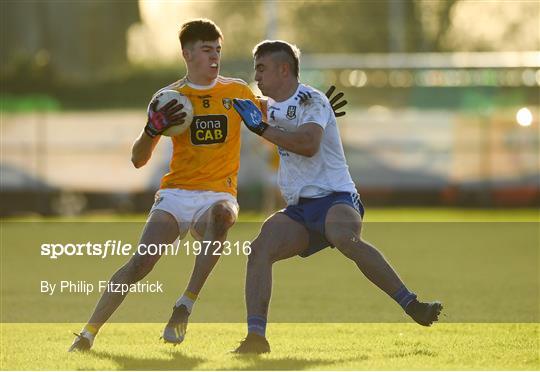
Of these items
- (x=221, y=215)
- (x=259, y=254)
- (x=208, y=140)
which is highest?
(x=208, y=140)

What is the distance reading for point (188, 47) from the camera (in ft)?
A: 27.8

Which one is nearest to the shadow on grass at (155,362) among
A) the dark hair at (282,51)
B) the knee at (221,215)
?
the knee at (221,215)

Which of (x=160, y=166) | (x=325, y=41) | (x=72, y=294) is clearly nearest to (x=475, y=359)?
(x=72, y=294)

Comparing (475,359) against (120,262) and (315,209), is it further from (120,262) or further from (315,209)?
(120,262)

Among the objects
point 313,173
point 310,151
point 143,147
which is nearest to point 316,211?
point 313,173

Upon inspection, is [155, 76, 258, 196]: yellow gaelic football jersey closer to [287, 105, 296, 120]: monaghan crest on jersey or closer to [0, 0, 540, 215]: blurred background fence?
[287, 105, 296, 120]: monaghan crest on jersey

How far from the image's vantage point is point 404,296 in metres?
8.30

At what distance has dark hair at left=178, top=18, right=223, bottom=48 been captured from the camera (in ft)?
27.7

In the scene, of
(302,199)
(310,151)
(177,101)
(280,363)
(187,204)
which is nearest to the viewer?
(280,363)

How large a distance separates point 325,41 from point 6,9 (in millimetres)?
11317

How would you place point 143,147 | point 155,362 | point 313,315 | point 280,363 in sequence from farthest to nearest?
point 313,315 → point 143,147 → point 155,362 → point 280,363

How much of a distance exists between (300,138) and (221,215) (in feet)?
2.64

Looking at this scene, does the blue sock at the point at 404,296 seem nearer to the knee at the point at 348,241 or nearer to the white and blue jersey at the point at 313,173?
the knee at the point at 348,241

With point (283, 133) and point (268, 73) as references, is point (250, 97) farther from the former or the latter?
point (283, 133)
